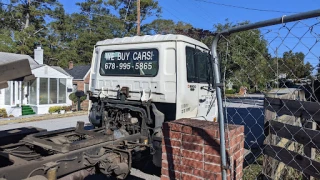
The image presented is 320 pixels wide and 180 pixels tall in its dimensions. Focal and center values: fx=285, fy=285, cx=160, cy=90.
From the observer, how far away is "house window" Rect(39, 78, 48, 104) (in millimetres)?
19328

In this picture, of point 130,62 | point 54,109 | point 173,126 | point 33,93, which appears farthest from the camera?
point 33,93

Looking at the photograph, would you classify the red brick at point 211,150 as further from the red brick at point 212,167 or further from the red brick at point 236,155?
the red brick at point 236,155

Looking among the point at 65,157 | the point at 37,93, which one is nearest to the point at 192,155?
the point at 65,157

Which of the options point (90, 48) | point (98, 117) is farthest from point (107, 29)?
point (98, 117)

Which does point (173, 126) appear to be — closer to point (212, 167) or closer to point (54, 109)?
point (212, 167)

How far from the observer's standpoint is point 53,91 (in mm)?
20156

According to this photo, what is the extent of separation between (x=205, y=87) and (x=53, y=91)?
16.3m

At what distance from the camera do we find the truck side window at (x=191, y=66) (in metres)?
5.67

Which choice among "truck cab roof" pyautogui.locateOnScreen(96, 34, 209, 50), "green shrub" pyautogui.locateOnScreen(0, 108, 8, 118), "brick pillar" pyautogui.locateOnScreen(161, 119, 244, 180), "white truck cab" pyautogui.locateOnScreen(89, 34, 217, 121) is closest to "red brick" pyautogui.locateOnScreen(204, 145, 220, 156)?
"brick pillar" pyautogui.locateOnScreen(161, 119, 244, 180)

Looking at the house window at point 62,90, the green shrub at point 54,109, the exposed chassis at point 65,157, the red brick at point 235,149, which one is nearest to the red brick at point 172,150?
the red brick at point 235,149

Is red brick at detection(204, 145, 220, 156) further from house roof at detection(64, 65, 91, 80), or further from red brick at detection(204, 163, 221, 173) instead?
house roof at detection(64, 65, 91, 80)

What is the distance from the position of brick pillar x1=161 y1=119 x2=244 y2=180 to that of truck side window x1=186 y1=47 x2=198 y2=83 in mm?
3039

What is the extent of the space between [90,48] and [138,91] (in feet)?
116

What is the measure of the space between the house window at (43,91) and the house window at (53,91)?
1.20 feet
